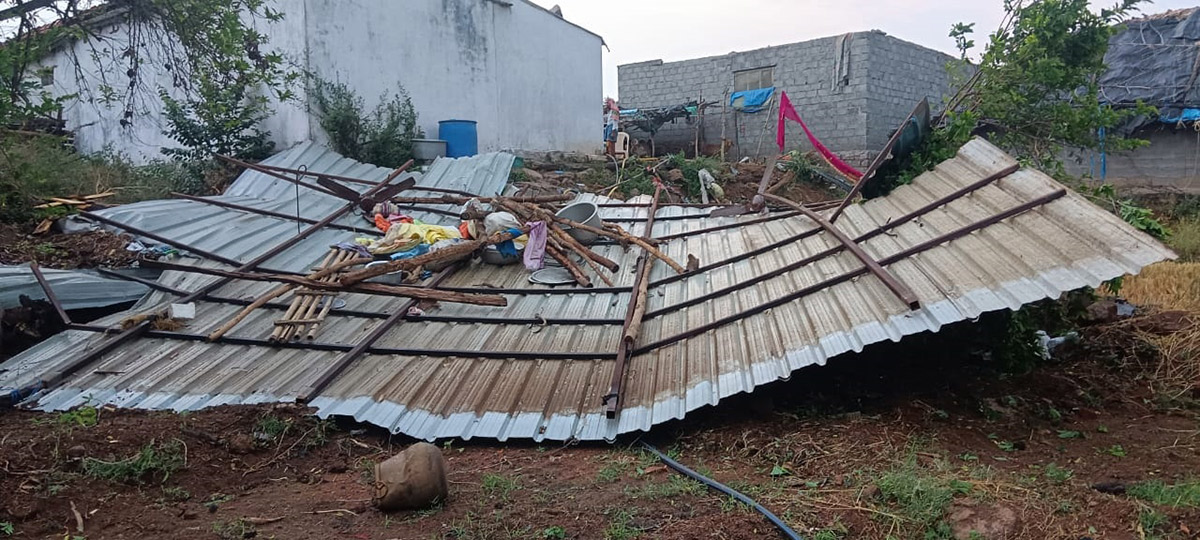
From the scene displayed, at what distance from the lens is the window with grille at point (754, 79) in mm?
19703

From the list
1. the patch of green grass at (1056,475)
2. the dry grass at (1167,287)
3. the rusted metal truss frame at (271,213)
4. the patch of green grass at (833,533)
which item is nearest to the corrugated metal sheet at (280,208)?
the rusted metal truss frame at (271,213)

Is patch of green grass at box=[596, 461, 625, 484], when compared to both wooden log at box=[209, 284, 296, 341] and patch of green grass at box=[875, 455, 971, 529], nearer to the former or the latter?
patch of green grass at box=[875, 455, 971, 529]

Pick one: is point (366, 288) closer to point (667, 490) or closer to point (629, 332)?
point (629, 332)

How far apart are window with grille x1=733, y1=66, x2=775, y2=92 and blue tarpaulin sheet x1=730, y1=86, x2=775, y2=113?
0.60 feet

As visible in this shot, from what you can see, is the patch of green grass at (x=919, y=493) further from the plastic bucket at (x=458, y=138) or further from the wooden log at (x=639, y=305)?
the plastic bucket at (x=458, y=138)

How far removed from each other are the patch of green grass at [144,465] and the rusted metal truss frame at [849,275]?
3405 millimetres

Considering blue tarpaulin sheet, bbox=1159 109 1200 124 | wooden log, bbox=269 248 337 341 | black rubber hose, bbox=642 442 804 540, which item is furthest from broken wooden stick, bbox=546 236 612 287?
blue tarpaulin sheet, bbox=1159 109 1200 124

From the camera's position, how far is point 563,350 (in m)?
6.33

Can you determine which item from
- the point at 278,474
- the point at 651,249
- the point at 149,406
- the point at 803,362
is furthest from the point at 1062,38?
the point at 149,406

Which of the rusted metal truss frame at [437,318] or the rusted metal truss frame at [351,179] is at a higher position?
the rusted metal truss frame at [351,179]

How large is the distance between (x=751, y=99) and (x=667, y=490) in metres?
16.9

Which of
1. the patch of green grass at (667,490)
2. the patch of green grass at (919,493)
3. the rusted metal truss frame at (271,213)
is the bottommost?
the patch of green grass at (667,490)

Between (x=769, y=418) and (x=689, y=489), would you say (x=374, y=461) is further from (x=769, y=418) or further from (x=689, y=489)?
(x=769, y=418)

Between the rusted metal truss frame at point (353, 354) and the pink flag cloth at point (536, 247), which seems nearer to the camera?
the rusted metal truss frame at point (353, 354)
